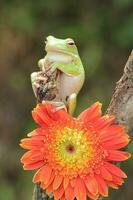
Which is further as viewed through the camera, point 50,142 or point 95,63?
point 95,63

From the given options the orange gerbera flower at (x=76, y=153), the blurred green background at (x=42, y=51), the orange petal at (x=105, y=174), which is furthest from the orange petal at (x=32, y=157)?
the blurred green background at (x=42, y=51)

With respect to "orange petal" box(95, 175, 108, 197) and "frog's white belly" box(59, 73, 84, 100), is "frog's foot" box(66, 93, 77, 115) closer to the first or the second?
"frog's white belly" box(59, 73, 84, 100)

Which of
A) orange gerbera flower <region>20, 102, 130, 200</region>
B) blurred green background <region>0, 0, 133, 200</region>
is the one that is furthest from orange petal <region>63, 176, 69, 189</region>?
blurred green background <region>0, 0, 133, 200</region>

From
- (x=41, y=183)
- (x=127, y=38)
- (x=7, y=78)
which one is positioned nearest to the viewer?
(x=41, y=183)

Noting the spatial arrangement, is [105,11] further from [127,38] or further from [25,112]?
[25,112]

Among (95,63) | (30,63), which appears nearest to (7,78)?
(30,63)

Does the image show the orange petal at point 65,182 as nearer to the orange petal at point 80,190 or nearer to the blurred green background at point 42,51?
the orange petal at point 80,190

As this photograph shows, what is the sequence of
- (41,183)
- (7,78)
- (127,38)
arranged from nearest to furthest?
1. (41,183)
2. (127,38)
3. (7,78)
